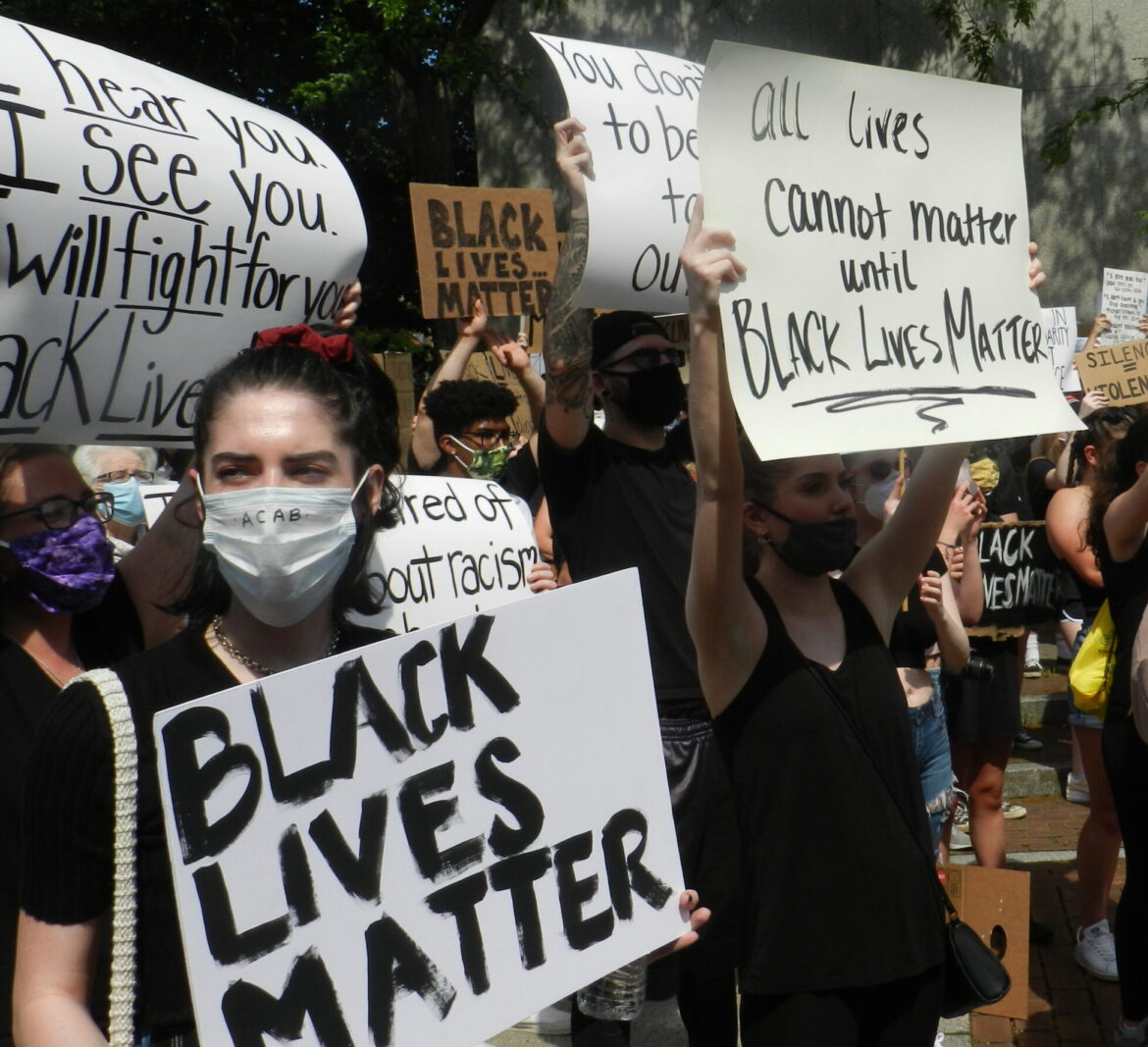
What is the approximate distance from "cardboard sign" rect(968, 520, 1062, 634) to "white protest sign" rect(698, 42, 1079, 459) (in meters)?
3.10

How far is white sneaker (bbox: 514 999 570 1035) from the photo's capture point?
4.79 metres

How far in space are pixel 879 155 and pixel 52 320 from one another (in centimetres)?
150

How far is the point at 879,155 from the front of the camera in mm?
2611

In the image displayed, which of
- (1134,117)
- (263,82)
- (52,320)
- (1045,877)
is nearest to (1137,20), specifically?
(1134,117)

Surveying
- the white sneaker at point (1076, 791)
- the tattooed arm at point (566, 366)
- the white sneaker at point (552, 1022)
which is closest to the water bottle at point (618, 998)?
the white sneaker at point (552, 1022)

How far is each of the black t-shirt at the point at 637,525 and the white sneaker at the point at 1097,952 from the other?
88.8 inches

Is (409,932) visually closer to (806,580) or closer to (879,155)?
(806,580)

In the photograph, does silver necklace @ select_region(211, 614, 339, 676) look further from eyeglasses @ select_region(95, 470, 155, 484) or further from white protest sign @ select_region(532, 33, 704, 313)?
eyeglasses @ select_region(95, 470, 155, 484)

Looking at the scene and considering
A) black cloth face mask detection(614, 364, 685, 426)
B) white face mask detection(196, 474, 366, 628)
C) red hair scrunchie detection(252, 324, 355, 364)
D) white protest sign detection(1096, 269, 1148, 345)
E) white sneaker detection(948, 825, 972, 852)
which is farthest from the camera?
white protest sign detection(1096, 269, 1148, 345)

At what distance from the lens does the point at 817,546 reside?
2729mm

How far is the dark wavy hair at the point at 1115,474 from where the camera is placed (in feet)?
14.3

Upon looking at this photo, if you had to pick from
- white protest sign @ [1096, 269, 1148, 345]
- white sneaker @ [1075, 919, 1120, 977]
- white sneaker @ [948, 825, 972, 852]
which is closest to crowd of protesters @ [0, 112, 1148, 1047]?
white sneaker @ [1075, 919, 1120, 977]

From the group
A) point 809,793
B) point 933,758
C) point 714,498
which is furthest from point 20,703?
point 933,758

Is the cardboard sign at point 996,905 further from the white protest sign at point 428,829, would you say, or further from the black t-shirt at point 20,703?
the black t-shirt at point 20,703
